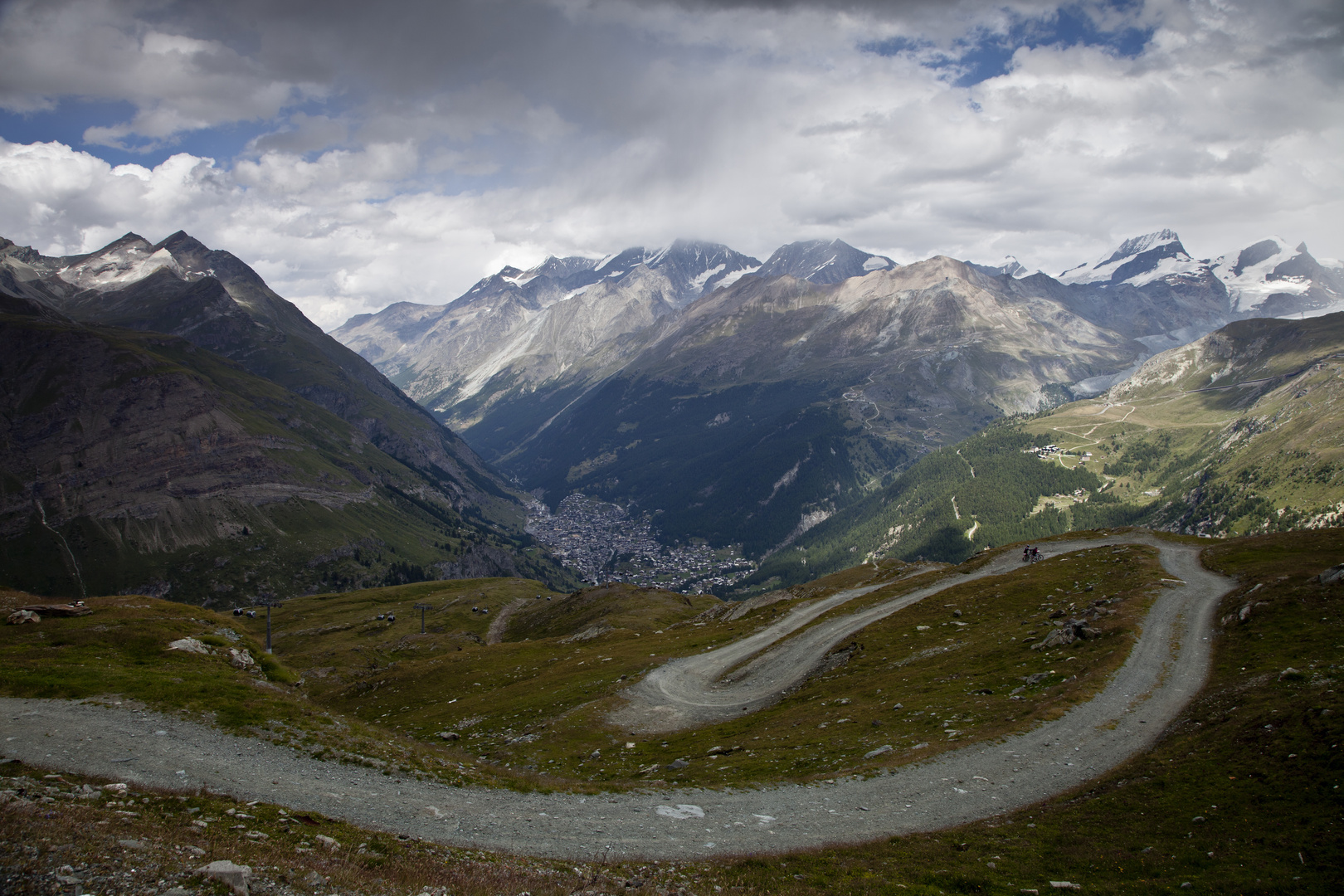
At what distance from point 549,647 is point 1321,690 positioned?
74.2 meters

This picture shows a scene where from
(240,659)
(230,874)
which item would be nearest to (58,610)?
(240,659)

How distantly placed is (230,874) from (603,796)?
59.2ft

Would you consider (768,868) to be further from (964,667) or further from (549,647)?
(549,647)

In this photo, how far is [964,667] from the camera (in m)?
43.7

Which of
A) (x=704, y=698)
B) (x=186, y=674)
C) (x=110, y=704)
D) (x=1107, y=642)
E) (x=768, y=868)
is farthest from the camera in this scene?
(x=704, y=698)

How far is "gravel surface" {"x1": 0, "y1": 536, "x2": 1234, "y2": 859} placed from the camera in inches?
912

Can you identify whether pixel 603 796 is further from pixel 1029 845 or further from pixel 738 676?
pixel 738 676

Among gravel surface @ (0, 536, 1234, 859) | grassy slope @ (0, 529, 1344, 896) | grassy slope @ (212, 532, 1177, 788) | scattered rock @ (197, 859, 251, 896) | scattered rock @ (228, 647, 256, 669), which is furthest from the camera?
scattered rock @ (228, 647, 256, 669)

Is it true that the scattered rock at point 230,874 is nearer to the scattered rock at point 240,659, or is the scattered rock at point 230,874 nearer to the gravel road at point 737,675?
the gravel road at point 737,675

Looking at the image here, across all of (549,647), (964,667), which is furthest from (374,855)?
(549,647)

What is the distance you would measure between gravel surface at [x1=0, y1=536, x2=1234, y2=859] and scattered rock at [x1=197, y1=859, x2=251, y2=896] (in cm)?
924

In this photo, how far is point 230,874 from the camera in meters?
13.6

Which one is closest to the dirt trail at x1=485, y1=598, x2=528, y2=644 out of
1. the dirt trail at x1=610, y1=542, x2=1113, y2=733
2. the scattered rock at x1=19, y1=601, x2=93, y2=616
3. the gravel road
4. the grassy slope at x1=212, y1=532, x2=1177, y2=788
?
the grassy slope at x1=212, y1=532, x2=1177, y2=788

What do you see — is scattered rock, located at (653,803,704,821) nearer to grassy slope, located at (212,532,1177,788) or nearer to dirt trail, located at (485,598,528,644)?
grassy slope, located at (212,532,1177,788)
